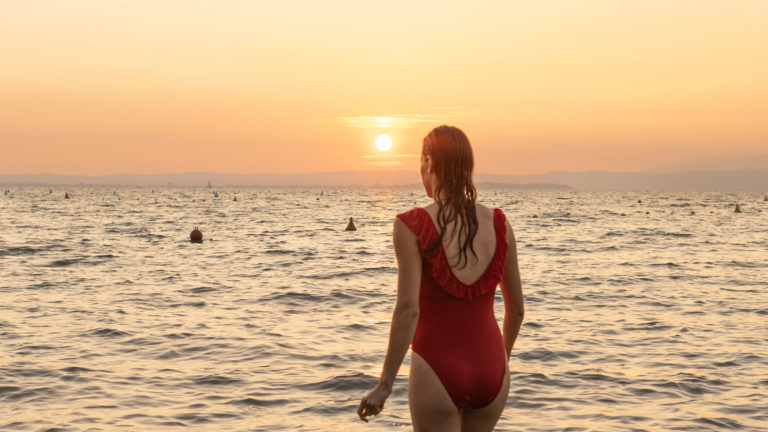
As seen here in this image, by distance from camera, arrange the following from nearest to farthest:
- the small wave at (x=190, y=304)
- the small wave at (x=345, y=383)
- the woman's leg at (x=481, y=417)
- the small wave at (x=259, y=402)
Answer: the woman's leg at (x=481, y=417)
the small wave at (x=259, y=402)
the small wave at (x=345, y=383)
the small wave at (x=190, y=304)

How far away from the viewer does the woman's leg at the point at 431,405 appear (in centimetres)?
348

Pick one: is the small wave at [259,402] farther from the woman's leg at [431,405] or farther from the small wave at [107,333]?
the woman's leg at [431,405]

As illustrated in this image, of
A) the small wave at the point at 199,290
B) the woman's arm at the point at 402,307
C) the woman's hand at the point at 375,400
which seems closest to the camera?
the woman's arm at the point at 402,307

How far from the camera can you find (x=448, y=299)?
3506mm

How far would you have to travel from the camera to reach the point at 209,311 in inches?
620

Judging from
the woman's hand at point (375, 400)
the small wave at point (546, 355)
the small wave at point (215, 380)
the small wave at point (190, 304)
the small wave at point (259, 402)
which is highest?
the woman's hand at point (375, 400)

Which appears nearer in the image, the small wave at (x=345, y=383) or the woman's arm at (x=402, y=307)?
the woman's arm at (x=402, y=307)

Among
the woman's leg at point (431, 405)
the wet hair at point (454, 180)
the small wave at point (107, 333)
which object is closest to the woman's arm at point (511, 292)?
the wet hair at point (454, 180)

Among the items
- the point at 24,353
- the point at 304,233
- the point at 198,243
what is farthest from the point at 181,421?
the point at 304,233

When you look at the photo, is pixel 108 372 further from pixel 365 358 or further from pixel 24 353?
pixel 365 358

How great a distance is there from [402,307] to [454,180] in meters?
0.65

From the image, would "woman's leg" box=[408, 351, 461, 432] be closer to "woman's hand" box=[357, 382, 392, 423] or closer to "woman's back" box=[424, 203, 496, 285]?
"woman's hand" box=[357, 382, 392, 423]

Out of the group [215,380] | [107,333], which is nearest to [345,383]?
[215,380]

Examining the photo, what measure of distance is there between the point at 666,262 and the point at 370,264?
1122cm
